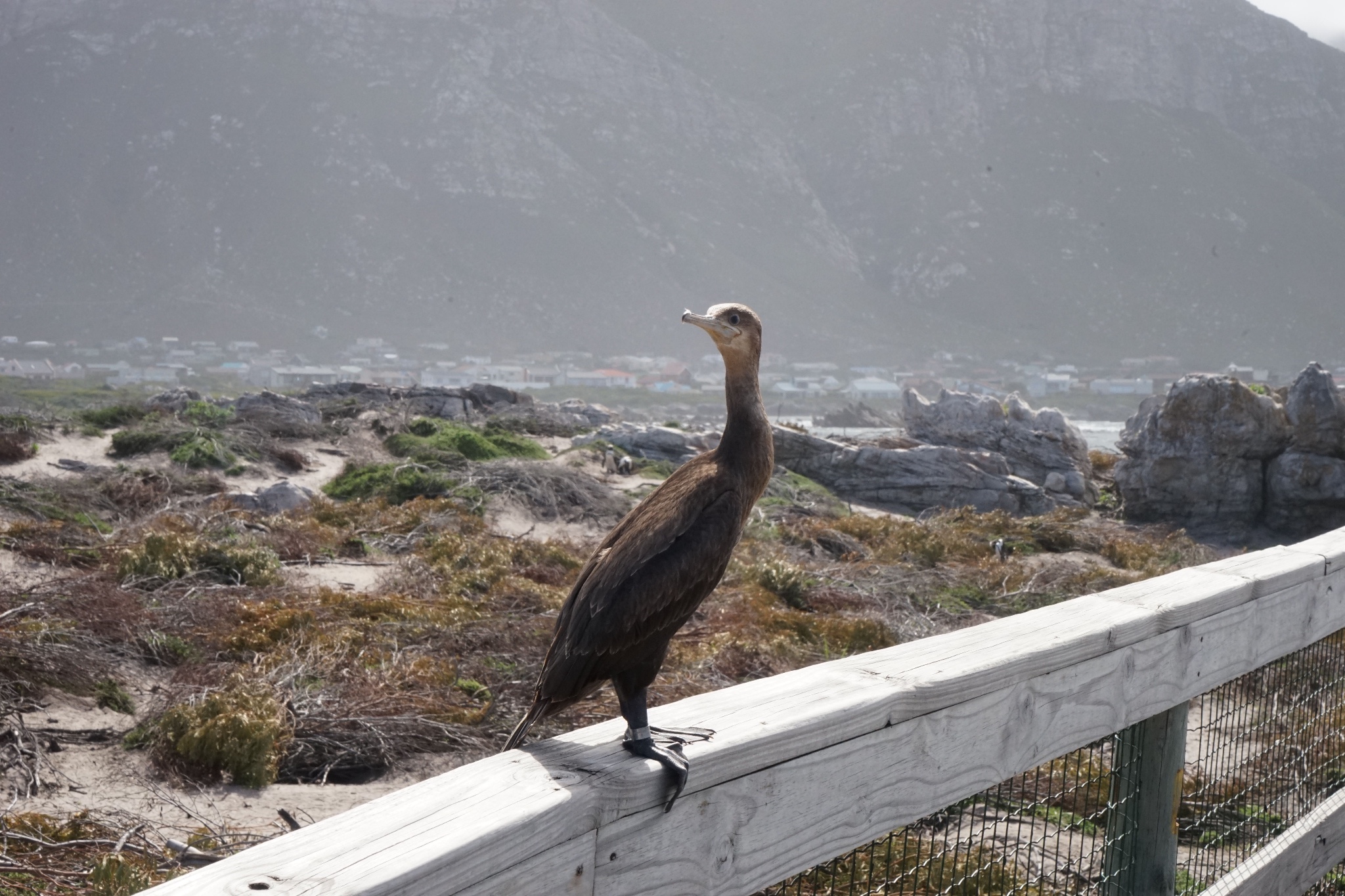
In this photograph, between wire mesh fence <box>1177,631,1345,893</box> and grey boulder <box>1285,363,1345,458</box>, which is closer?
wire mesh fence <box>1177,631,1345,893</box>

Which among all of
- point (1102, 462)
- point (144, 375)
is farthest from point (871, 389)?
point (1102, 462)

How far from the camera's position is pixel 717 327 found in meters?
2.49

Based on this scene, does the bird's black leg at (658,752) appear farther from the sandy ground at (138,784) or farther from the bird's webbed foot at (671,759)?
the sandy ground at (138,784)

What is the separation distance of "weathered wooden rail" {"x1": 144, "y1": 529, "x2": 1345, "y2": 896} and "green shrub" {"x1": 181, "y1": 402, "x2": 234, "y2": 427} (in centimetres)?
1828

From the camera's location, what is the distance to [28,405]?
935 inches

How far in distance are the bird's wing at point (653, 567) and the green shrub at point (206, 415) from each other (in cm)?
1780

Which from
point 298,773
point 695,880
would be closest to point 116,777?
point 298,773

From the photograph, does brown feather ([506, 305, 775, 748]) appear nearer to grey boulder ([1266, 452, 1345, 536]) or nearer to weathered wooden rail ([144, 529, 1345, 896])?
weathered wooden rail ([144, 529, 1345, 896])

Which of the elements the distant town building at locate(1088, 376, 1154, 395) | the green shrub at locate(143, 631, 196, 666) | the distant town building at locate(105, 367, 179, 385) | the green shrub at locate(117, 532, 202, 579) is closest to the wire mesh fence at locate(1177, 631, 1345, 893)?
the green shrub at locate(143, 631, 196, 666)

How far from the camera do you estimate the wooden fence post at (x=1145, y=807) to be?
239 centimetres

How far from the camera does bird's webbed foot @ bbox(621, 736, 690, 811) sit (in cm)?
137

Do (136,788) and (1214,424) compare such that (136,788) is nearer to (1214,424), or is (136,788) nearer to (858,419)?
(1214,424)

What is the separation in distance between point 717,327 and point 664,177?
4750 inches

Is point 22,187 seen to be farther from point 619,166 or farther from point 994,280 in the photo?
point 994,280
